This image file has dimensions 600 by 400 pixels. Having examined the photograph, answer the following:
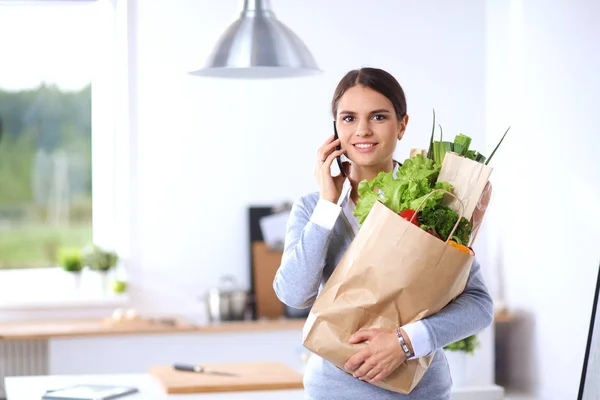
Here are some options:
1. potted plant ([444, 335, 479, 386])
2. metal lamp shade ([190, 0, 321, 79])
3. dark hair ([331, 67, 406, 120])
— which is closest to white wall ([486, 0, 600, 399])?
potted plant ([444, 335, 479, 386])

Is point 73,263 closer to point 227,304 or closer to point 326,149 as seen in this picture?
point 227,304

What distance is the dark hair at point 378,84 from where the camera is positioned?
188cm

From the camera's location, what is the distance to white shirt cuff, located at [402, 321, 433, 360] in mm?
1674

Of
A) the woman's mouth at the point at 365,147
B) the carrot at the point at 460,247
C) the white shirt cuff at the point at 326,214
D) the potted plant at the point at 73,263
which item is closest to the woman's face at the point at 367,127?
the woman's mouth at the point at 365,147

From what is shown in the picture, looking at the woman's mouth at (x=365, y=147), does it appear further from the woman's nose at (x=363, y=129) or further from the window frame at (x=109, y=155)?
the window frame at (x=109, y=155)

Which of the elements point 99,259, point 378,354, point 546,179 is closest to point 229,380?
point 378,354

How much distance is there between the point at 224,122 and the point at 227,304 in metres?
0.97

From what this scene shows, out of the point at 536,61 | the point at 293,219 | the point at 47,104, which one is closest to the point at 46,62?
the point at 47,104

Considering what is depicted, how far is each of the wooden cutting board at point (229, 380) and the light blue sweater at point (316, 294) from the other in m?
0.77

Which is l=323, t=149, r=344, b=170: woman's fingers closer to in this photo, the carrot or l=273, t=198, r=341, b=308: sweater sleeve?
l=273, t=198, r=341, b=308: sweater sleeve

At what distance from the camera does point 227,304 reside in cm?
454

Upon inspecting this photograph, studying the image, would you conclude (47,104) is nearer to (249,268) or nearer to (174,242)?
(174,242)

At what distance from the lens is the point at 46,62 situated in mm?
5027

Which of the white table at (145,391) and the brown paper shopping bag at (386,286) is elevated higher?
the brown paper shopping bag at (386,286)
